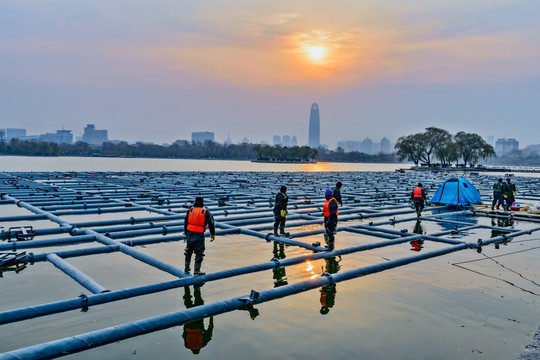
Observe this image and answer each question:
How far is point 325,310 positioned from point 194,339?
2.60 m

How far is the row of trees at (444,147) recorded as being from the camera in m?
107

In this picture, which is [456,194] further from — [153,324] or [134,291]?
[153,324]

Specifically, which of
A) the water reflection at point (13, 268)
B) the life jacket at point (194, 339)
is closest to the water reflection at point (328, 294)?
the life jacket at point (194, 339)

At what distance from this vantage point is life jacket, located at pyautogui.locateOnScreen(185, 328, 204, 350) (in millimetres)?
6949

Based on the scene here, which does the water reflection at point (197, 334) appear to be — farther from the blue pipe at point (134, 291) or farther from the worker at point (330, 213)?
A: the worker at point (330, 213)

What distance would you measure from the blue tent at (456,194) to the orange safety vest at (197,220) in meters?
18.3

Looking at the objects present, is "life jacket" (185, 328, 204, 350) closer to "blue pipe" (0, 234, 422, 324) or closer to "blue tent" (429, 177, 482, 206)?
"blue pipe" (0, 234, 422, 324)

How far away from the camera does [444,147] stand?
10769 centimetres

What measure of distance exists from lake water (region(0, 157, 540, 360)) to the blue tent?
11.5 meters

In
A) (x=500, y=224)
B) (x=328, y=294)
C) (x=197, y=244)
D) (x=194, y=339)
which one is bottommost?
(x=194, y=339)

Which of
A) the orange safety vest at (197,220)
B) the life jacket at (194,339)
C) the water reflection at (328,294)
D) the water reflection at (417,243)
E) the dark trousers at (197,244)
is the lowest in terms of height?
the life jacket at (194,339)

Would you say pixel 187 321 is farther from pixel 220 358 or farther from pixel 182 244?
pixel 182 244

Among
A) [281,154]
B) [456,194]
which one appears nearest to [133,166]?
[281,154]

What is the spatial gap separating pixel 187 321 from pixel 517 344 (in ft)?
17.9
